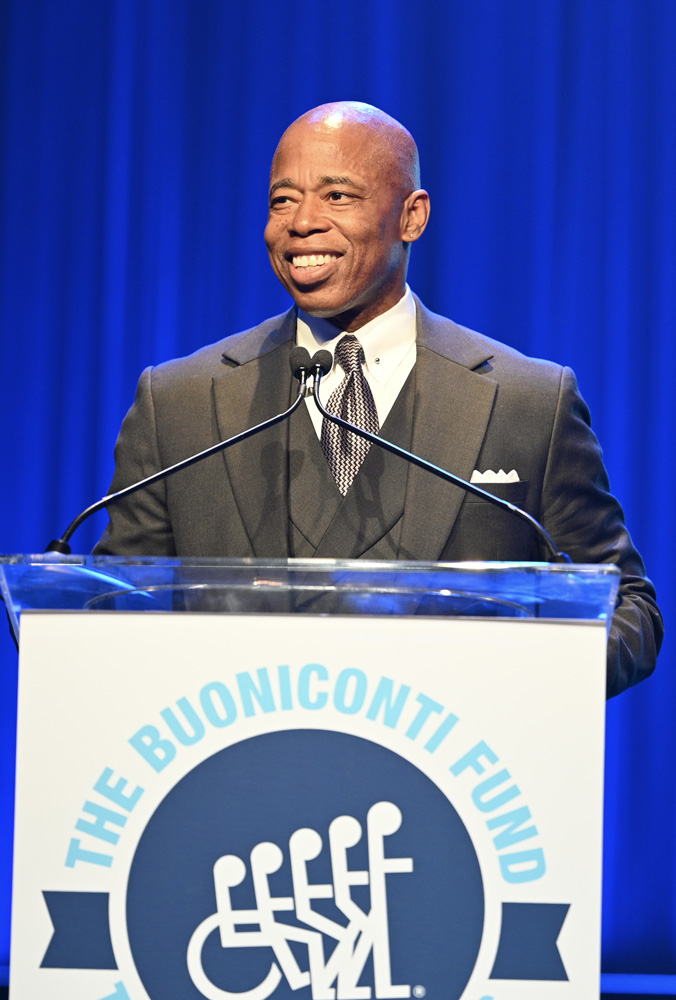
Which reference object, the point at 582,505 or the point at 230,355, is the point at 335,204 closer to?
the point at 230,355

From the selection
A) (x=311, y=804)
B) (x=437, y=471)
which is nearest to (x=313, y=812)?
(x=311, y=804)

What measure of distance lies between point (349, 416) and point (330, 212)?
0.25 metres

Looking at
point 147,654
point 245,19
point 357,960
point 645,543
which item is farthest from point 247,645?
point 245,19

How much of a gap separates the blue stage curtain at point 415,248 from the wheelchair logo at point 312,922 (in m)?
1.88

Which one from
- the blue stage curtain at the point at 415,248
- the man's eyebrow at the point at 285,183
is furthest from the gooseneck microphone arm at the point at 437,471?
the blue stage curtain at the point at 415,248

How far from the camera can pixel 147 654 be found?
0.85 meters

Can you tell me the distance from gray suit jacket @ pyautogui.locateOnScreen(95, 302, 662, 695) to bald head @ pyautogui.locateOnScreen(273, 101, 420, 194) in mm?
208

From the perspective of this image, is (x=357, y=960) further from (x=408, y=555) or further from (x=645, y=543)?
(x=645, y=543)

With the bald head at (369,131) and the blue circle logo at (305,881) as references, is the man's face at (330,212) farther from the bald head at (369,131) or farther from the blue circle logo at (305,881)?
the blue circle logo at (305,881)

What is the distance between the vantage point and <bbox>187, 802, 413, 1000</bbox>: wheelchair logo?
0.82 m

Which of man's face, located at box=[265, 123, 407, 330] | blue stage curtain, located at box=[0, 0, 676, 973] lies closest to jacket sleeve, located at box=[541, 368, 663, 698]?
man's face, located at box=[265, 123, 407, 330]

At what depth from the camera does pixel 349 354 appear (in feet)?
5.15

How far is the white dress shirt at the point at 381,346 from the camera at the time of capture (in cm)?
158

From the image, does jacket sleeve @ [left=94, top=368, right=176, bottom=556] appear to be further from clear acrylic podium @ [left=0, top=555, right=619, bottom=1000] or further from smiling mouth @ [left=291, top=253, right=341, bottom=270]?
clear acrylic podium @ [left=0, top=555, right=619, bottom=1000]
